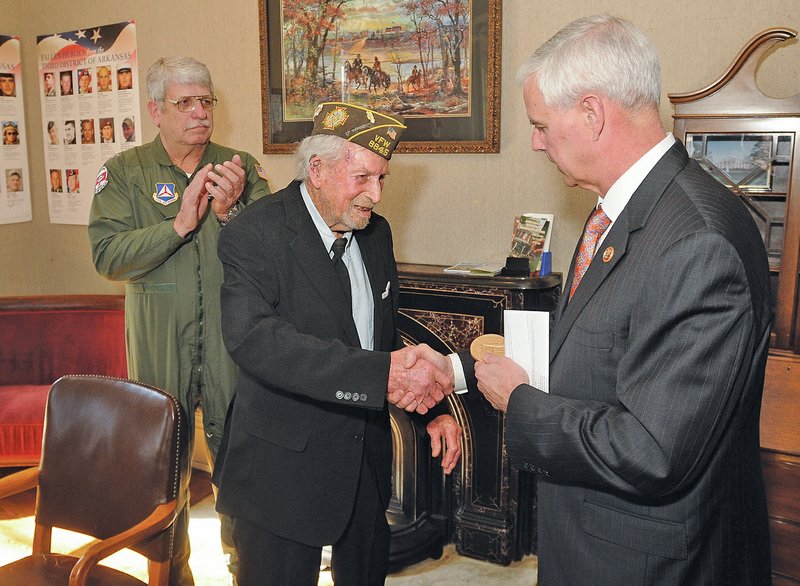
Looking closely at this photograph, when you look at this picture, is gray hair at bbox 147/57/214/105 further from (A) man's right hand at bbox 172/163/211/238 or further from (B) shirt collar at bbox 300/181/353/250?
(B) shirt collar at bbox 300/181/353/250

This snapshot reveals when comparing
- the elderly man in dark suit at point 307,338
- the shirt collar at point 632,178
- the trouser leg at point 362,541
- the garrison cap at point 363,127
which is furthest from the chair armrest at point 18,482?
the shirt collar at point 632,178

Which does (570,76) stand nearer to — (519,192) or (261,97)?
(519,192)

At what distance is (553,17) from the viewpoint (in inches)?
117

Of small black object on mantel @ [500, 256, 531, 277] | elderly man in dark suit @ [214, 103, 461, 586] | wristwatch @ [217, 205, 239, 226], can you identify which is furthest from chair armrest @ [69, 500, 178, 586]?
small black object on mantel @ [500, 256, 531, 277]

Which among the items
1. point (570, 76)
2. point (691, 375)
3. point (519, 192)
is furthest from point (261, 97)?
point (691, 375)

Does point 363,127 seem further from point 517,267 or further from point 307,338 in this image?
point 517,267

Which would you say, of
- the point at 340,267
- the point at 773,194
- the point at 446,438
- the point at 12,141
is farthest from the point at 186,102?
the point at 12,141

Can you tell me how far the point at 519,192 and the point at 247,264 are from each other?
1.66 m

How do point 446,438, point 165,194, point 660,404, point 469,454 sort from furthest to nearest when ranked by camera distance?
1. point 469,454
2. point 165,194
3. point 446,438
4. point 660,404

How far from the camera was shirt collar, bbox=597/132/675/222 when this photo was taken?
145 centimetres

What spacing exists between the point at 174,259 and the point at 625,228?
1.77 m

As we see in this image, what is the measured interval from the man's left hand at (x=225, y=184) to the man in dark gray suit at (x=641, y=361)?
4.33ft

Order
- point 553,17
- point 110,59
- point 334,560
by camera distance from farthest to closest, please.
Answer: point 110,59 < point 553,17 < point 334,560

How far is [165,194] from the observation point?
2723 millimetres
